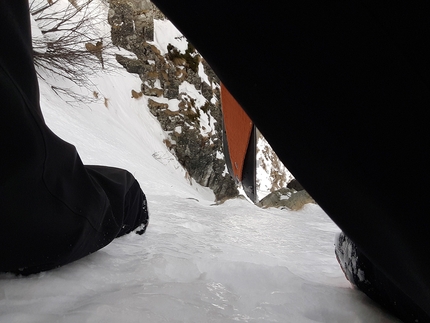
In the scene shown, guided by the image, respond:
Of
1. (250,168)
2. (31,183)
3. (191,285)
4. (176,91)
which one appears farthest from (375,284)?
(176,91)

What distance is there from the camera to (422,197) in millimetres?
264

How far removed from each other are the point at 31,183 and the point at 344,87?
0.51 metres

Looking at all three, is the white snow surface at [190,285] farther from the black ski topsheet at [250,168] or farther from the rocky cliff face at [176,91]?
the rocky cliff face at [176,91]

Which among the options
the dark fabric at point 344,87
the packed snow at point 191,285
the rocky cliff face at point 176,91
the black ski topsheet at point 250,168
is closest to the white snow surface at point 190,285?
the packed snow at point 191,285

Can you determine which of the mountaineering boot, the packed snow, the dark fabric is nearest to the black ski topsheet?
the packed snow

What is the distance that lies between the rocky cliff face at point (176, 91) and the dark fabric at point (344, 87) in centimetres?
636

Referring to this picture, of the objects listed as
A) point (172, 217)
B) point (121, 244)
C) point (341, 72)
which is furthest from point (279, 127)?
point (172, 217)

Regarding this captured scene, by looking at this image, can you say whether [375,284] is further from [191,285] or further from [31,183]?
[31,183]

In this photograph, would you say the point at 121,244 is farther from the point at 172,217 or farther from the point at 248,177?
the point at 248,177

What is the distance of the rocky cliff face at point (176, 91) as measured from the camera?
6852mm

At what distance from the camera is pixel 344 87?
248mm

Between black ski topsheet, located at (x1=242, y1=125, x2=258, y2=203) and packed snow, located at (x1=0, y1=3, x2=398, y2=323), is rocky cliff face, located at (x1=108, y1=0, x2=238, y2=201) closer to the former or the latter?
black ski topsheet, located at (x1=242, y1=125, x2=258, y2=203)

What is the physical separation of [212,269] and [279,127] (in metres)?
0.54

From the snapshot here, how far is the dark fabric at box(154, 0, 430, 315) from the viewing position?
24cm
